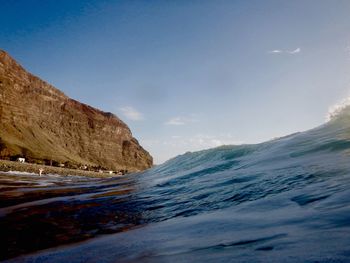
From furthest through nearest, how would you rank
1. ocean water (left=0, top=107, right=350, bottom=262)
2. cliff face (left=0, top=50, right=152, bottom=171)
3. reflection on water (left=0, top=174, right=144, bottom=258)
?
cliff face (left=0, top=50, right=152, bottom=171), reflection on water (left=0, top=174, right=144, bottom=258), ocean water (left=0, top=107, right=350, bottom=262)

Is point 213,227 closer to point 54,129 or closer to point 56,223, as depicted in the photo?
point 56,223

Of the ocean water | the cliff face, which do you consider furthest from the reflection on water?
the cliff face

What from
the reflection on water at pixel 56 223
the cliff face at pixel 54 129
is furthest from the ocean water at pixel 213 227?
the cliff face at pixel 54 129

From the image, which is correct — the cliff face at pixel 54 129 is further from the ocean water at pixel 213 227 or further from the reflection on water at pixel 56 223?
the ocean water at pixel 213 227

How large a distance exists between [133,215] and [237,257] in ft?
10.7

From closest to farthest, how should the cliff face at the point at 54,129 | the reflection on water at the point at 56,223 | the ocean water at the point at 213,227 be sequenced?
the ocean water at the point at 213,227, the reflection on water at the point at 56,223, the cliff face at the point at 54,129

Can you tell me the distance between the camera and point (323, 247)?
216 centimetres

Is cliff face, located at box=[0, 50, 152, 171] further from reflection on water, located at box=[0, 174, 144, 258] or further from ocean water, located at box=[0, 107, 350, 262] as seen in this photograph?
ocean water, located at box=[0, 107, 350, 262]

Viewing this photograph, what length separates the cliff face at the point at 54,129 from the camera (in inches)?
2591

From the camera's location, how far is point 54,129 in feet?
286

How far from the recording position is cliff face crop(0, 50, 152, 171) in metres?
65.8

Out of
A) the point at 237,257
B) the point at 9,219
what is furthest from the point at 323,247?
the point at 9,219

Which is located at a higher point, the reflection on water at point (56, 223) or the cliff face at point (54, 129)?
the cliff face at point (54, 129)

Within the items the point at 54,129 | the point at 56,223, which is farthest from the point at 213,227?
the point at 54,129
